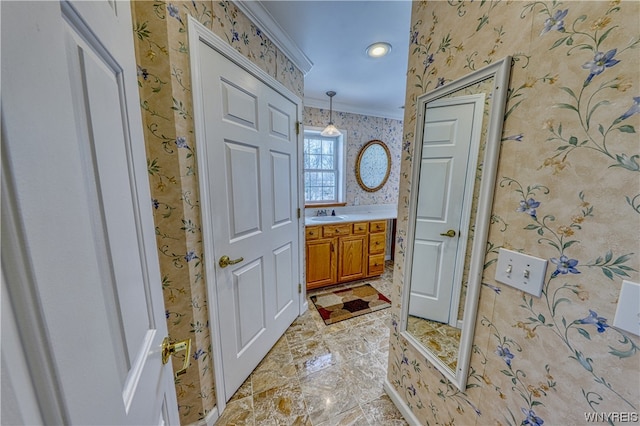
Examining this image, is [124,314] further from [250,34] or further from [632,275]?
[250,34]

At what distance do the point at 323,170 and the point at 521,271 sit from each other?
274 cm

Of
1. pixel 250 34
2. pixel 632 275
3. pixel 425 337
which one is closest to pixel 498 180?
pixel 632 275

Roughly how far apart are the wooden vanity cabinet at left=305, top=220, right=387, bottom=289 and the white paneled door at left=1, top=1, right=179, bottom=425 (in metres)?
2.06

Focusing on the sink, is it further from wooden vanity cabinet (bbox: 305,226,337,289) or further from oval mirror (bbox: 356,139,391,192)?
oval mirror (bbox: 356,139,391,192)

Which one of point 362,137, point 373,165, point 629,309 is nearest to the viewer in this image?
point 629,309

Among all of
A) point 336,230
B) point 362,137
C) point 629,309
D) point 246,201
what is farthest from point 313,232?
point 629,309

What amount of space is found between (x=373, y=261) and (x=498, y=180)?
7.76ft

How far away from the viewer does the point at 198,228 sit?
1143 mm

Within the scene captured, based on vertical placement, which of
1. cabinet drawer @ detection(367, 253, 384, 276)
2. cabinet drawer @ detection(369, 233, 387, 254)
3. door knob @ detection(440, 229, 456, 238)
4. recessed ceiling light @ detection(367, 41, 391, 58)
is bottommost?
cabinet drawer @ detection(367, 253, 384, 276)

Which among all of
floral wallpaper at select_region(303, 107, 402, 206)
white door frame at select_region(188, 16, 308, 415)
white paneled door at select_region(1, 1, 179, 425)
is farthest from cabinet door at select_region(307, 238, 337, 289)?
white paneled door at select_region(1, 1, 179, 425)

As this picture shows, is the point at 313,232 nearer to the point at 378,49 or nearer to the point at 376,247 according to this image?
the point at 376,247

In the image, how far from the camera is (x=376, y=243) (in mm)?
3035

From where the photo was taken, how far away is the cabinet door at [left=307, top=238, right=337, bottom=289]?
8.58ft

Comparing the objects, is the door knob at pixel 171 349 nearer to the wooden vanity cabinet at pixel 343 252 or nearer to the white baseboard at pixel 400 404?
the white baseboard at pixel 400 404
